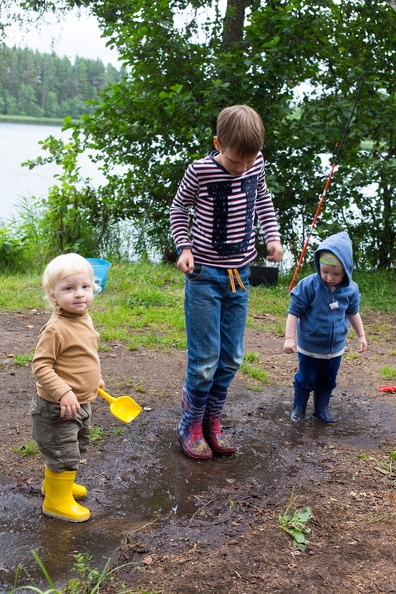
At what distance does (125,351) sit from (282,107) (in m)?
4.43

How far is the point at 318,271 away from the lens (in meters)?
3.67

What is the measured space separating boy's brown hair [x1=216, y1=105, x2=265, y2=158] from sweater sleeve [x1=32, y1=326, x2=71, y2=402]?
1.19m

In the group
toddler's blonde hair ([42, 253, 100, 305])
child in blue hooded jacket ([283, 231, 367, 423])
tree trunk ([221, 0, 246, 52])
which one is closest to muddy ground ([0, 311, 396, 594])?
child in blue hooded jacket ([283, 231, 367, 423])

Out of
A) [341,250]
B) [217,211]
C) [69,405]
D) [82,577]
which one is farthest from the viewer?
[341,250]

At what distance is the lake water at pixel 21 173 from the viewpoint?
12.2 m

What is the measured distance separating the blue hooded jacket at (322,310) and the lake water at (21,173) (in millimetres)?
6487

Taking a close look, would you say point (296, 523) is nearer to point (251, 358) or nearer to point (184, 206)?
point (184, 206)

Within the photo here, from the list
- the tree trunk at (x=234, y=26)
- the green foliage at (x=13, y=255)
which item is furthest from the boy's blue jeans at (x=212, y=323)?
the tree trunk at (x=234, y=26)

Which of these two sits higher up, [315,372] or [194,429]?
[315,372]

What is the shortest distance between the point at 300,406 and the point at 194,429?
91 centimetres

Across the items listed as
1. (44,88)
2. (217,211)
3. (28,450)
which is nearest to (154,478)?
(28,450)

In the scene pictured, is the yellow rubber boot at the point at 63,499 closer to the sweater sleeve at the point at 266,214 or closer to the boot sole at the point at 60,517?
the boot sole at the point at 60,517

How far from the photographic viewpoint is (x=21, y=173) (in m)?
16.2

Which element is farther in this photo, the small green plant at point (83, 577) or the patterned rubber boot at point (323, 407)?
the patterned rubber boot at point (323, 407)
